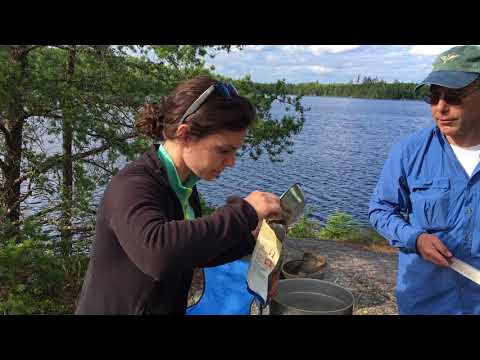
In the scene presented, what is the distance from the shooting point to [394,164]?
2.44 m

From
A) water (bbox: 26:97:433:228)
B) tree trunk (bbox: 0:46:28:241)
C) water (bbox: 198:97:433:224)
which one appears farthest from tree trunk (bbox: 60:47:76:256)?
water (bbox: 198:97:433:224)

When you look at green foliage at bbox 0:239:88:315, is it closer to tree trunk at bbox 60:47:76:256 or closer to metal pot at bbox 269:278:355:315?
tree trunk at bbox 60:47:76:256

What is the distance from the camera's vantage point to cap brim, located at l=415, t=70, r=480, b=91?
2094 millimetres

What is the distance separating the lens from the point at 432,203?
2234 millimetres

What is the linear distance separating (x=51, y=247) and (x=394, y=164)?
4.89 m

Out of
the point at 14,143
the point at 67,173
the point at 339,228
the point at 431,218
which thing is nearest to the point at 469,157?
the point at 431,218

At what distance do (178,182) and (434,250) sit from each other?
1440 millimetres

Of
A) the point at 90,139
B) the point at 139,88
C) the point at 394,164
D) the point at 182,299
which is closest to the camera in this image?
the point at 182,299

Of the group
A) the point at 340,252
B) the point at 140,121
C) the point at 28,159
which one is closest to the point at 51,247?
the point at 28,159

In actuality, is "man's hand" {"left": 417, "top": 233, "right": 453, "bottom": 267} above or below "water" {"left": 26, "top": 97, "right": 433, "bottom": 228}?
above

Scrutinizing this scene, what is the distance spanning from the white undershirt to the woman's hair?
136 cm

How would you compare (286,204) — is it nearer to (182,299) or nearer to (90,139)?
(182,299)

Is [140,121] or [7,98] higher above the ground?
[140,121]

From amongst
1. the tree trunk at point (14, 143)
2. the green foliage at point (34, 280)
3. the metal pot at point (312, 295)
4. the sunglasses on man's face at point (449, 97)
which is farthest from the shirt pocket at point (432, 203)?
the tree trunk at point (14, 143)
